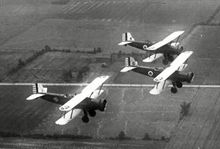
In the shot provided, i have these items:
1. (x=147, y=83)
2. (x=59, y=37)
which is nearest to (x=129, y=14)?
(x=59, y=37)

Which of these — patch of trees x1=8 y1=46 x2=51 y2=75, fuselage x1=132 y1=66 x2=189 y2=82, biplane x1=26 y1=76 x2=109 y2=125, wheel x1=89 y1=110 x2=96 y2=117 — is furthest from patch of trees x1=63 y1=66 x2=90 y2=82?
wheel x1=89 y1=110 x2=96 y2=117

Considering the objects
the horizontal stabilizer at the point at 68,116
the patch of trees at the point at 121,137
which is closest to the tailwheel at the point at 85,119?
the horizontal stabilizer at the point at 68,116

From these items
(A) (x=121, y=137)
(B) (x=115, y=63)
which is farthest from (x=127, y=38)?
(A) (x=121, y=137)

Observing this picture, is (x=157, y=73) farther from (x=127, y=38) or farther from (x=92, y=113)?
(x=127, y=38)

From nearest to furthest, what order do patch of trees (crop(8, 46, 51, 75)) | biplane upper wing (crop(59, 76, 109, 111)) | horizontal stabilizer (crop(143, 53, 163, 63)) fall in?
biplane upper wing (crop(59, 76, 109, 111)) < horizontal stabilizer (crop(143, 53, 163, 63)) < patch of trees (crop(8, 46, 51, 75))

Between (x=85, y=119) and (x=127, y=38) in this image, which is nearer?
(x=85, y=119)

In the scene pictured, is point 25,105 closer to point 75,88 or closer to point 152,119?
point 75,88

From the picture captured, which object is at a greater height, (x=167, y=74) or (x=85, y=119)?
(x=167, y=74)

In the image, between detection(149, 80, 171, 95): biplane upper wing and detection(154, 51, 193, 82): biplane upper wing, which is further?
detection(154, 51, 193, 82): biplane upper wing

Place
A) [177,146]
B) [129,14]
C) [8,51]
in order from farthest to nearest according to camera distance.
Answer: [129,14], [8,51], [177,146]

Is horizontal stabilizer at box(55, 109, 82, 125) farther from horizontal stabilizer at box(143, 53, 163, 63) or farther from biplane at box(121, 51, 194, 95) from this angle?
horizontal stabilizer at box(143, 53, 163, 63)

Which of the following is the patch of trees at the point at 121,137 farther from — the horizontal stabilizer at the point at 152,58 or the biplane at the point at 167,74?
the horizontal stabilizer at the point at 152,58
